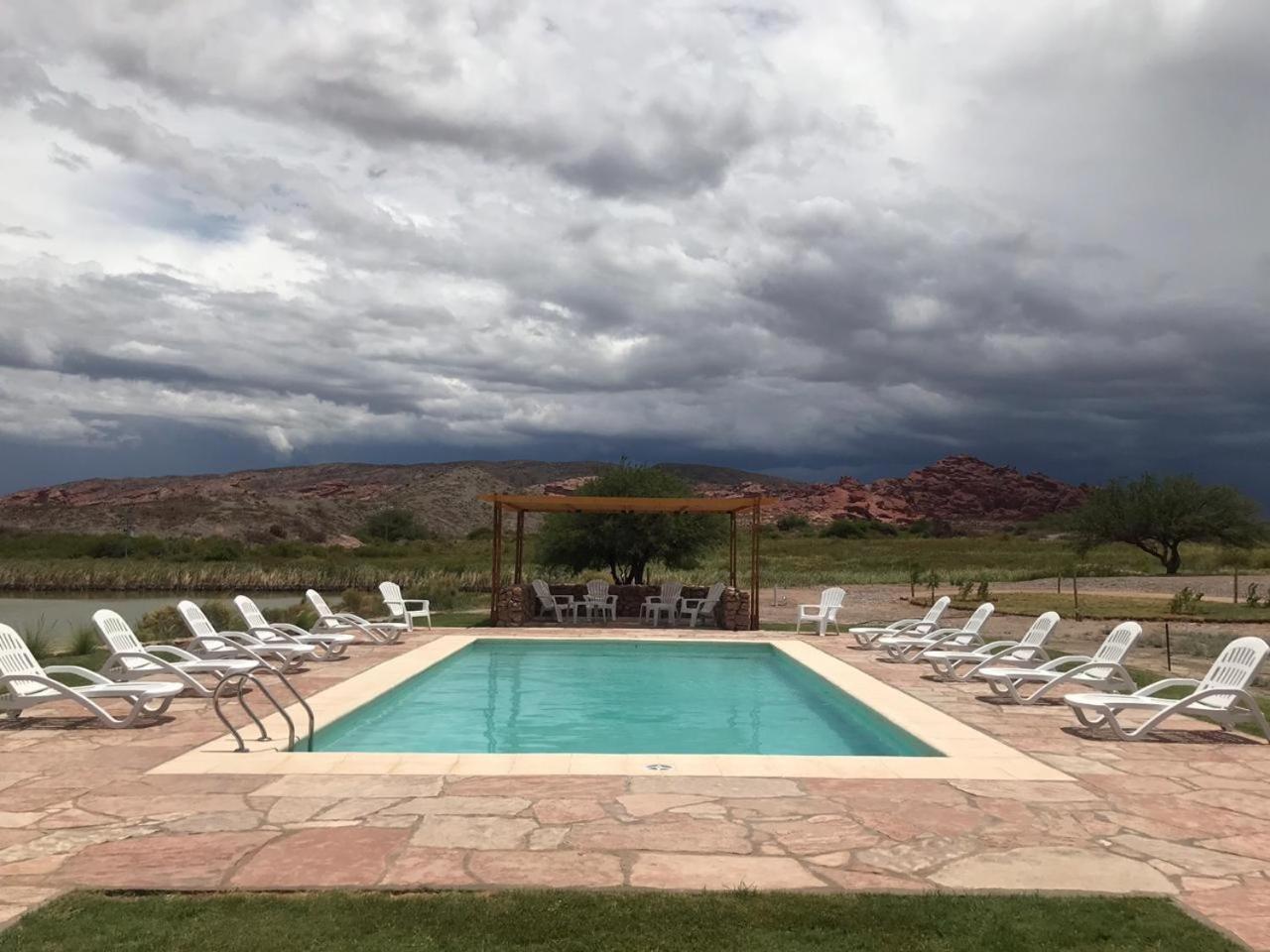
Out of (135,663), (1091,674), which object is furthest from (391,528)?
(1091,674)

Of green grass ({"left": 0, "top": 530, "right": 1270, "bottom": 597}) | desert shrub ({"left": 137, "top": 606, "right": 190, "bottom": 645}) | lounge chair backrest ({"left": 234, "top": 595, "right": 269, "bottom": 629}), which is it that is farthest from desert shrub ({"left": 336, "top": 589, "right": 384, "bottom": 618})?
lounge chair backrest ({"left": 234, "top": 595, "right": 269, "bottom": 629})

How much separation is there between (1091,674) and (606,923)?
23.1 ft

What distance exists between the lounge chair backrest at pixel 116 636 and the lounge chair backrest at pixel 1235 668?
802cm

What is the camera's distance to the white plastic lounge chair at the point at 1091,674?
8.25 meters

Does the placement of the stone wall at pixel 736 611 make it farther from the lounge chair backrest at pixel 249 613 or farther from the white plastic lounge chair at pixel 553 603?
the lounge chair backrest at pixel 249 613

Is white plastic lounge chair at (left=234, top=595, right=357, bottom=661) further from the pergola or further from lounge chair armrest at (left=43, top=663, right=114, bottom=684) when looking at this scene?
the pergola

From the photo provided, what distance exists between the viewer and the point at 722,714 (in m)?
9.66

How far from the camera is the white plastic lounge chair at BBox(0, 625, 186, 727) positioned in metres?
6.71

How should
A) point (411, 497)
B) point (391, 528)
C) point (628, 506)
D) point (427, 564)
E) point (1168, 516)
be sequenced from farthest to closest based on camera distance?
point (411, 497) → point (391, 528) → point (1168, 516) → point (427, 564) → point (628, 506)

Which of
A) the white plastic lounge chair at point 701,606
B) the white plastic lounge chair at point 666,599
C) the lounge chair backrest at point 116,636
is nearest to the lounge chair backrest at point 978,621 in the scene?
the white plastic lounge chair at point 701,606

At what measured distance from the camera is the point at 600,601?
697 inches

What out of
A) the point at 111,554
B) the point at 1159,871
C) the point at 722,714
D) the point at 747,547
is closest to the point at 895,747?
the point at 722,714

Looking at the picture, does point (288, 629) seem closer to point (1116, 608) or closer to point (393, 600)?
point (393, 600)

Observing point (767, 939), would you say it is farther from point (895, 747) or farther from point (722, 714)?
point (722, 714)
